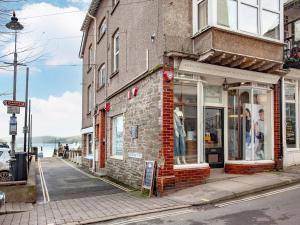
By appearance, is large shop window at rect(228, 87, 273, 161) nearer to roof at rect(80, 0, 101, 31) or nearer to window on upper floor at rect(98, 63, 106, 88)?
window on upper floor at rect(98, 63, 106, 88)

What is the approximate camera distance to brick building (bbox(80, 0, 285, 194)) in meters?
10.4

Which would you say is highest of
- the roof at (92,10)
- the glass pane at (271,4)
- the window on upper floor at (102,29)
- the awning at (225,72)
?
the roof at (92,10)

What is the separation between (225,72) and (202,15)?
79.3 inches

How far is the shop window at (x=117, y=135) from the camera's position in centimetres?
1496

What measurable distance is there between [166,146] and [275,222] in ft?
14.1

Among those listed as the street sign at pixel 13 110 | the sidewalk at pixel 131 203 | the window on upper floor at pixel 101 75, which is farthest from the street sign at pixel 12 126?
the window on upper floor at pixel 101 75

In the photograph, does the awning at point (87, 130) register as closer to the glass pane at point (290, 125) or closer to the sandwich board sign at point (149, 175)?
the sandwich board sign at point (149, 175)

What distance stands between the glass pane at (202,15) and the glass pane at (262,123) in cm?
334

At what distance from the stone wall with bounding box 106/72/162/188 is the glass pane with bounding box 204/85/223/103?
84.7 inches

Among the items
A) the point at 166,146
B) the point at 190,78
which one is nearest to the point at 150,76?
the point at 190,78

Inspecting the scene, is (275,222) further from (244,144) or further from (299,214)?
(244,144)

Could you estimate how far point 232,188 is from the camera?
977 cm

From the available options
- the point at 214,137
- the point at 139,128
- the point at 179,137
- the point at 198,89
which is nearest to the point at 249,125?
the point at 214,137

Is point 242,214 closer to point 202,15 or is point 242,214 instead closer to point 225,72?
point 225,72
